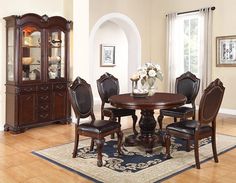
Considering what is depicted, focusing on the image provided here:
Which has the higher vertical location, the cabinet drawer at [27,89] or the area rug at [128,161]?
the cabinet drawer at [27,89]

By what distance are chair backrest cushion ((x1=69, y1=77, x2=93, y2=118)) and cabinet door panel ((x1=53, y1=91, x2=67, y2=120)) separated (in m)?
1.84

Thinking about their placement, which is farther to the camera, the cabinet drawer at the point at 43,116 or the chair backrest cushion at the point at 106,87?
the cabinet drawer at the point at 43,116

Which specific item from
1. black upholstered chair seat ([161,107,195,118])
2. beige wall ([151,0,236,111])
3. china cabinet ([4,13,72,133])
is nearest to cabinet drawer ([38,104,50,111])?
china cabinet ([4,13,72,133])

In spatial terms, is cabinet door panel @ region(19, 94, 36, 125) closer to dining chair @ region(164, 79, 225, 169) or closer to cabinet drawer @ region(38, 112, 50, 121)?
cabinet drawer @ region(38, 112, 50, 121)

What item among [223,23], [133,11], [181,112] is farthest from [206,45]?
[181,112]

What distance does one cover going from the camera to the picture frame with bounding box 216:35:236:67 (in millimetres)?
7156

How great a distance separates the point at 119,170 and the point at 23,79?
271 centimetres

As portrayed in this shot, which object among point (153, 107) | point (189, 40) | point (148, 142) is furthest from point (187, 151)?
point (189, 40)

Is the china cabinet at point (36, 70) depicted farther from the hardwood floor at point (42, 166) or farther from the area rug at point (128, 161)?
the area rug at point (128, 161)

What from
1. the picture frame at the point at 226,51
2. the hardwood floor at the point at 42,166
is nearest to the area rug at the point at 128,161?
the hardwood floor at the point at 42,166

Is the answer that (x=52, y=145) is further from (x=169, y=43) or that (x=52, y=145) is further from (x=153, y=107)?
(x=169, y=43)

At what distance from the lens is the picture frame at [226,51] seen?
7.16m

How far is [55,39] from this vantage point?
19.2 ft

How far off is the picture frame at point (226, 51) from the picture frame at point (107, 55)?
3.85 m
